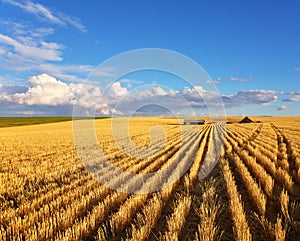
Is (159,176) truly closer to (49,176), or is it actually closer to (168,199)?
(168,199)

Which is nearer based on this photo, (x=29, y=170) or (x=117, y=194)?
(x=117, y=194)

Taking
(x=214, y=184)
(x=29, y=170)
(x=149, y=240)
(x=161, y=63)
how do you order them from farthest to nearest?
(x=161, y=63) < (x=29, y=170) < (x=214, y=184) < (x=149, y=240)

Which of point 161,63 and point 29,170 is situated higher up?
point 161,63

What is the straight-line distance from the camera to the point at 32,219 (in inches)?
201

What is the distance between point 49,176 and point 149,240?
5.55 metres

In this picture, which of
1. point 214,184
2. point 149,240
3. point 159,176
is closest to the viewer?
point 149,240

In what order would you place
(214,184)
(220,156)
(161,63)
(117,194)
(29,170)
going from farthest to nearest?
1. (161,63)
2. (220,156)
3. (29,170)
4. (214,184)
5. (117,194)

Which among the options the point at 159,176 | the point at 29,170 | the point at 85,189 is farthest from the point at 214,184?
the point at 29,170

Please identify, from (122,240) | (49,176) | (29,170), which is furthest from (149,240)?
(29,170)

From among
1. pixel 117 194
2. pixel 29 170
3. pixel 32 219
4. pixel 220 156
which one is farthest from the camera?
pixel 220 156

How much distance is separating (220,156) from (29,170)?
769cm

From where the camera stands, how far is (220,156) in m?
13.1

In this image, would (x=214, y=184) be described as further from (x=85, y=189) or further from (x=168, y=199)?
(x=85, y=189)

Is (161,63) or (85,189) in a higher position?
(161,63)
